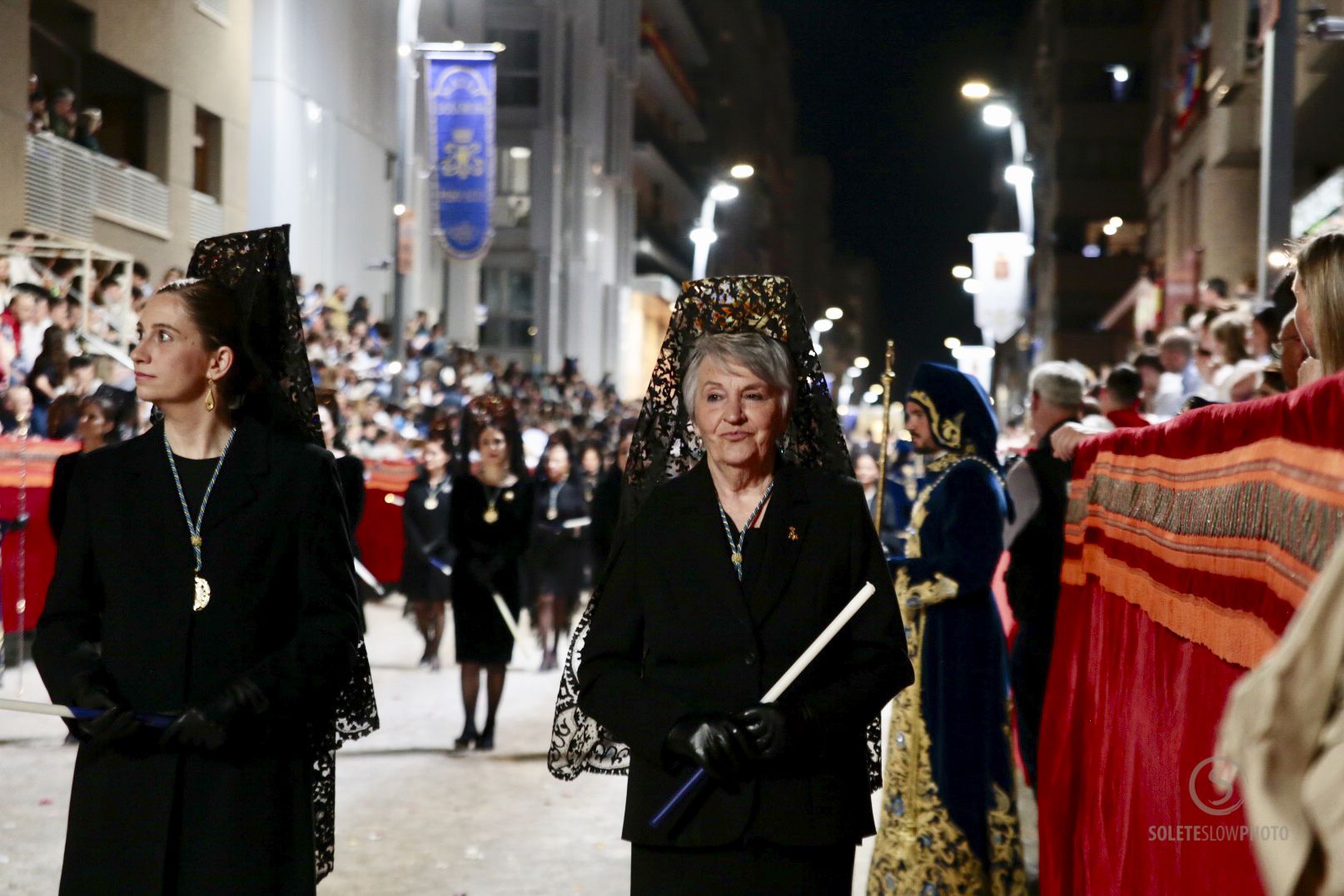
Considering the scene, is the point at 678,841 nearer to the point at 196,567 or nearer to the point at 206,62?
the point at 196,567

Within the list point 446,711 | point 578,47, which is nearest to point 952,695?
point 446,711

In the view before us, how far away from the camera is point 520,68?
180ft

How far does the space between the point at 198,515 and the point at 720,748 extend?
53.8 inches

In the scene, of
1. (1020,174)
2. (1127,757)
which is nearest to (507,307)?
(1020,174)

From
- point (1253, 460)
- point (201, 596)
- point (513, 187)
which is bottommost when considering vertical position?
point (201, 596)

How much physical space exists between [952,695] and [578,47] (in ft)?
171

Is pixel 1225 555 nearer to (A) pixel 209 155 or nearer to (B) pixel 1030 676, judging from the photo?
(B) pixel 1030 676

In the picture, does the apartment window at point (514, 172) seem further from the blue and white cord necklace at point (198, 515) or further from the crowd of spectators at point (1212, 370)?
the blue and white cord necklace at point (198, 515)

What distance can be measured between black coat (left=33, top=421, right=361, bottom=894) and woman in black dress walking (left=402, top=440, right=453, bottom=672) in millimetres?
10488

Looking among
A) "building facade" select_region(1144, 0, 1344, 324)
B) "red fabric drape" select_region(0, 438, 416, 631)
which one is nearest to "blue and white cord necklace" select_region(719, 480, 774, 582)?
"red fabric drape" select_region(0, 438, 416, 631)

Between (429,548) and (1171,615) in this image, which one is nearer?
(1171,615)

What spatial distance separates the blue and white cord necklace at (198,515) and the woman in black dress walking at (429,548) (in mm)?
10474

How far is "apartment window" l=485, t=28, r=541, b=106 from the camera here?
54.7m

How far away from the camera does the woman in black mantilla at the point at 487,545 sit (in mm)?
11156
